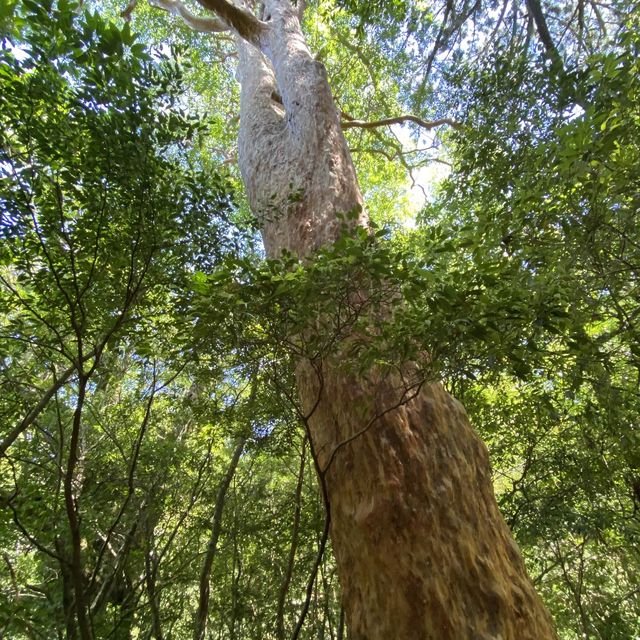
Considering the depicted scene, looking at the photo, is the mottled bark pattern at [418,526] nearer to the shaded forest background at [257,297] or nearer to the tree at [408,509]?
the tree at [408,509]

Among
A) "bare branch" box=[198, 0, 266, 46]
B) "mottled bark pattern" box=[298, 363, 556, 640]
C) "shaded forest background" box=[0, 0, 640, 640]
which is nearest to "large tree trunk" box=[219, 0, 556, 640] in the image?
"mottled bark pattern" box=[298, 363, 556, 640]

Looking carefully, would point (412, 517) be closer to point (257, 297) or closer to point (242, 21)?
point (257, 297)

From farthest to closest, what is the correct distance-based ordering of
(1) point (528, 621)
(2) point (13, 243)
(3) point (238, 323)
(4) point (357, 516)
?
(2) point (13, 243) → (4) point (357, 516) → (3) point (238, 323) → (1) point (528, 621)

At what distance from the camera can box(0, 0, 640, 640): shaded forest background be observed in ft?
5.32

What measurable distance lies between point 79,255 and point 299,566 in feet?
10.4

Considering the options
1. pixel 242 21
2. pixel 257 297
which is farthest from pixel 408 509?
pixel 242 21

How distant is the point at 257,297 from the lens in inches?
63.1

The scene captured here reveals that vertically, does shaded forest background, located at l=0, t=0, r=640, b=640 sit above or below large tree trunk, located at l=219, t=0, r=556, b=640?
above

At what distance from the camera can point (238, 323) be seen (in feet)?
5.39

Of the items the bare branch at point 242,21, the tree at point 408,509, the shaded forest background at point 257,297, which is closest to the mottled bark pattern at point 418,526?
the tree at point 408,509

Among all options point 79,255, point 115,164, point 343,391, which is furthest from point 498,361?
point 79,255

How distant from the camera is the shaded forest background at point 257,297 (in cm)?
162

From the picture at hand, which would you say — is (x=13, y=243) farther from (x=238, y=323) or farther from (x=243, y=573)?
(x=243, y=573)

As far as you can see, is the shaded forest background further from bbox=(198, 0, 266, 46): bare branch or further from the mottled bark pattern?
bbox=(198, 0, 266, 46): bare branch
